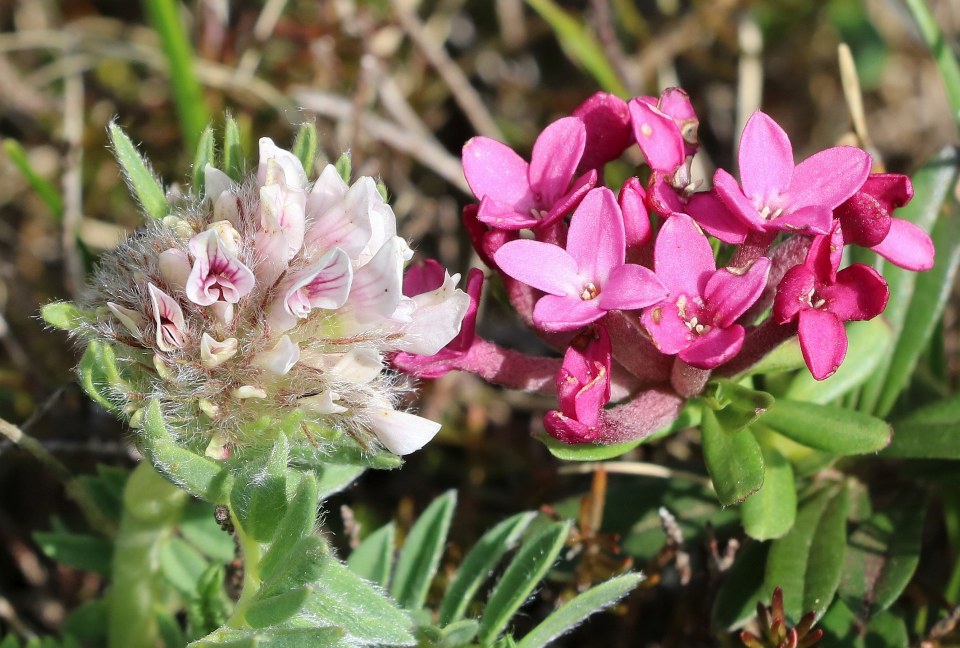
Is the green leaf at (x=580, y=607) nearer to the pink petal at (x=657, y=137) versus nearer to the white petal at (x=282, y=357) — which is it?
the white petal at (x=282, y=357)

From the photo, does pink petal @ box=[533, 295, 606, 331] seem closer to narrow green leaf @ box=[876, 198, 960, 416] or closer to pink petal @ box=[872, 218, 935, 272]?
pink petal @ box=[872, 218, 935, 272]

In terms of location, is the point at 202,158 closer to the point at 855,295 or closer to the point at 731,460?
the point at 731,460

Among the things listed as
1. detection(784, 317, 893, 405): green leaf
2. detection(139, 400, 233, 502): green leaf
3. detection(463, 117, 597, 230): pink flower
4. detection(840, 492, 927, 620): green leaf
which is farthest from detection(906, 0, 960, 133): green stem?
detection(139, 400, 233, 502): green leaf

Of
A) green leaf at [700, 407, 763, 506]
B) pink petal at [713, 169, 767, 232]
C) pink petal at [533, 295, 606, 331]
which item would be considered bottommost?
green leaf at [700, 407, 763, 506]

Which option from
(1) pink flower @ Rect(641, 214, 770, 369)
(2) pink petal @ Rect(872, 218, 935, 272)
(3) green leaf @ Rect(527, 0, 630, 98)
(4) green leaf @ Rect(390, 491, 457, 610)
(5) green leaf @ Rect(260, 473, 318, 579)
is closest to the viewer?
(5) green leaf @ Rect(260, 473, 318, 579)

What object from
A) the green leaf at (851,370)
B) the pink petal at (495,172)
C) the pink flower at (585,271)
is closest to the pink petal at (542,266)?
the pink flower at (585,271)

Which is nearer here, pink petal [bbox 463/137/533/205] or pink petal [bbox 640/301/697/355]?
pink petal [bbox 640/301/697/355]

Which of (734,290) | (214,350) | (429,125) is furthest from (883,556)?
(429,125)
